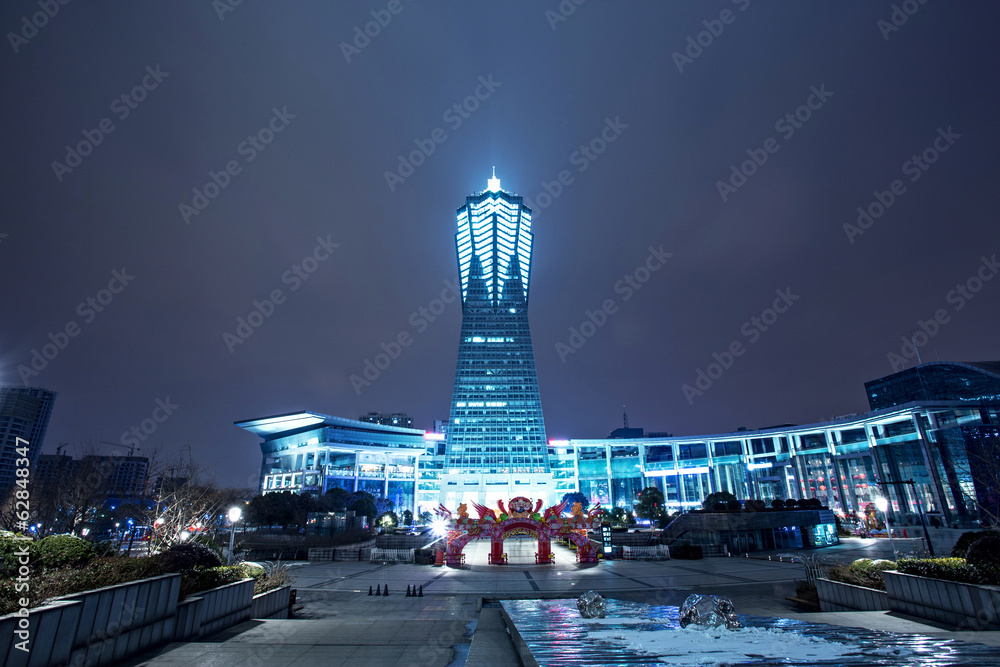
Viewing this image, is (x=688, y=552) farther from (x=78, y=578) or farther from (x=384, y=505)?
(x=384, y=505)

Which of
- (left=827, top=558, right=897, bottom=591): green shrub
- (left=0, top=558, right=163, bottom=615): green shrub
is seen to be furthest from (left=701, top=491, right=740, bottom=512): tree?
(left=0, top=558, right=163, bottom=615): green shrub

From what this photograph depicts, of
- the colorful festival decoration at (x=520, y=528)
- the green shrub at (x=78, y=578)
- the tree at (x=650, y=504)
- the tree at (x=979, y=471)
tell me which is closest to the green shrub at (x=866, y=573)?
the green shrub at (x=78, y=578)

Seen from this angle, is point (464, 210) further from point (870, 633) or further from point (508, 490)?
point (870, 633)

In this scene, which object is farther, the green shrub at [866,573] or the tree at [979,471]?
the tree at [979,471]

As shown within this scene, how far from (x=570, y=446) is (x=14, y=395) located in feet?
448

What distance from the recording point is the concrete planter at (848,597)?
14539 mm

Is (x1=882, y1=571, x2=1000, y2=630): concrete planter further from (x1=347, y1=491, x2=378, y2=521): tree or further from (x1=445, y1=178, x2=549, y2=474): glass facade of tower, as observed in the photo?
(x1=445, y1=178, x2=549, y2=474): glass facade of tower

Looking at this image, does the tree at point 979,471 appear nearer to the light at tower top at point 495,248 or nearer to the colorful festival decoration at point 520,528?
the colorful festival decoration at point 520,528

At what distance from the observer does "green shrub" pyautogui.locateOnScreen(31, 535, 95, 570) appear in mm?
10289

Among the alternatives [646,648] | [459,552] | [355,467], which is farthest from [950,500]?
[355,467]

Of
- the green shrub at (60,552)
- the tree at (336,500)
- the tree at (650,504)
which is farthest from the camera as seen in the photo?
the tree at (336,500)

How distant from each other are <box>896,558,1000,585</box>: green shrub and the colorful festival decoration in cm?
2654

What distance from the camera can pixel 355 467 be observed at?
116 metres

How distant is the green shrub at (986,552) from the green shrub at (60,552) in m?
22.8
